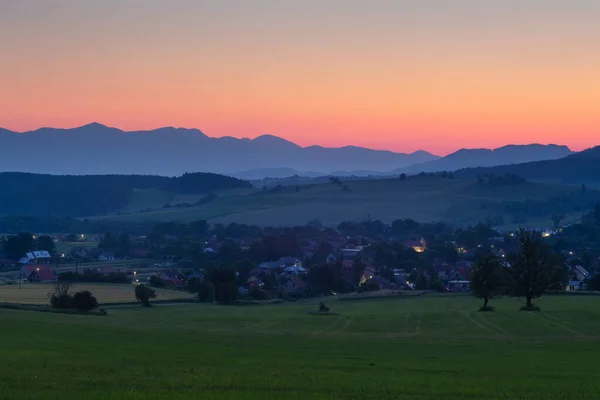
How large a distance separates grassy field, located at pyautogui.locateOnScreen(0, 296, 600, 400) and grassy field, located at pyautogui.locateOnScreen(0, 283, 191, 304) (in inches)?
1053

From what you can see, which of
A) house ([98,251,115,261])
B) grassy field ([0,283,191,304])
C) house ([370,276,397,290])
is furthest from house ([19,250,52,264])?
house ([370,276,397,290])

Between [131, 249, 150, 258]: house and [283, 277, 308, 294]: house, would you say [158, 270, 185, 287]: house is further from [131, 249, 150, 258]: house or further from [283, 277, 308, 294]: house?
[131, 249, 150, 258]: house

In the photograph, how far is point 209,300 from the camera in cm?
8100

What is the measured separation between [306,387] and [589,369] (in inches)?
410

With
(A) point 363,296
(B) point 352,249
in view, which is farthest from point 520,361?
(B) point 352,249

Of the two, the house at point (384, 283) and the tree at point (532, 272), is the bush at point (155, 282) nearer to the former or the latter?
the house at point (384, 283)

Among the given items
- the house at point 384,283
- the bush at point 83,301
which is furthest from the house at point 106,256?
the bush at point 83,301

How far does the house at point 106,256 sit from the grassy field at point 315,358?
104581 mm

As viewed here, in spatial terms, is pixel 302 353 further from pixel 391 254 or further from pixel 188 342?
pixel 391 254

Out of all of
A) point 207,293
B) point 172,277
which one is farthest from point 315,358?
point 172,277

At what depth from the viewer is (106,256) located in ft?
510

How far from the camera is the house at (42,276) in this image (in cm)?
10398

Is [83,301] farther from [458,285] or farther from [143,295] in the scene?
[458,285]

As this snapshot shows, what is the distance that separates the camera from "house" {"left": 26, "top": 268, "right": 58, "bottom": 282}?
10398 centimetres
